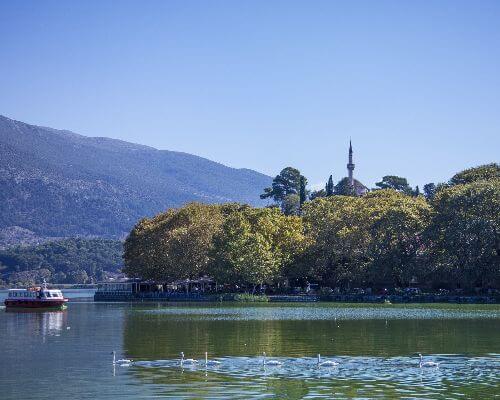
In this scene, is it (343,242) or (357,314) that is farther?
(343,242)

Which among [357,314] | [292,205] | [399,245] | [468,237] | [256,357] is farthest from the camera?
[292,205]

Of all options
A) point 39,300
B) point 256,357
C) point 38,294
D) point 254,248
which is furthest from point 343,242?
point 256,357

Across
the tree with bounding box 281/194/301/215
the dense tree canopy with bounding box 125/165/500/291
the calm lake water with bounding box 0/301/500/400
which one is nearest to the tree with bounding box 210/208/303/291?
the dense tree canopy with bounding box 125/165/500/291

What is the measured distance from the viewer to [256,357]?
44.6 metres

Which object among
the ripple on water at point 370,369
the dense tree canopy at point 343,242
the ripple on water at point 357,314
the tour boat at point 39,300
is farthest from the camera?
the tour boat at point 39,300

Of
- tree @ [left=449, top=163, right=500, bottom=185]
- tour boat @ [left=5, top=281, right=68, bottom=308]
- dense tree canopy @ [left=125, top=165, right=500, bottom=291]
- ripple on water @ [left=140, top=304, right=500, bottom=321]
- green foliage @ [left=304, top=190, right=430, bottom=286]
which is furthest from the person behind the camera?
tree @ [left=449, top=163, right=500, bottom=185]

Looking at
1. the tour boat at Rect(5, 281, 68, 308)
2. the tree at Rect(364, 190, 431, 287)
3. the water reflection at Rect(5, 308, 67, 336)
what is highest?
the tree at Rect(364, 190, 431, 287)

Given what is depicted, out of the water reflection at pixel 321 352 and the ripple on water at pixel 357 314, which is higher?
the ripple on water at pixel 357 314

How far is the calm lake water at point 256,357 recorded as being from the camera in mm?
34469

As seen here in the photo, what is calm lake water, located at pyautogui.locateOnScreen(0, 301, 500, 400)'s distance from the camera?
34.5 metres

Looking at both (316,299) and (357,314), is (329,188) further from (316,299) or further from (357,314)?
(357,314)

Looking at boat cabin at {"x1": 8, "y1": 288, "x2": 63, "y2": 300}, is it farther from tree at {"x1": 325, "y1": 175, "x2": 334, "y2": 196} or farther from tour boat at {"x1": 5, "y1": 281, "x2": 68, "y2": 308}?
tree at {"x1": 325, "y1": 175, "x2": 334, "y2": 196}

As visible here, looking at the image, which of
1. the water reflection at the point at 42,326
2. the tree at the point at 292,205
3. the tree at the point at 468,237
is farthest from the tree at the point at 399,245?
the tree at the point at 292,205

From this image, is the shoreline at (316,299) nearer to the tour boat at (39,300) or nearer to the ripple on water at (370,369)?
the tour boat at (39,300)
